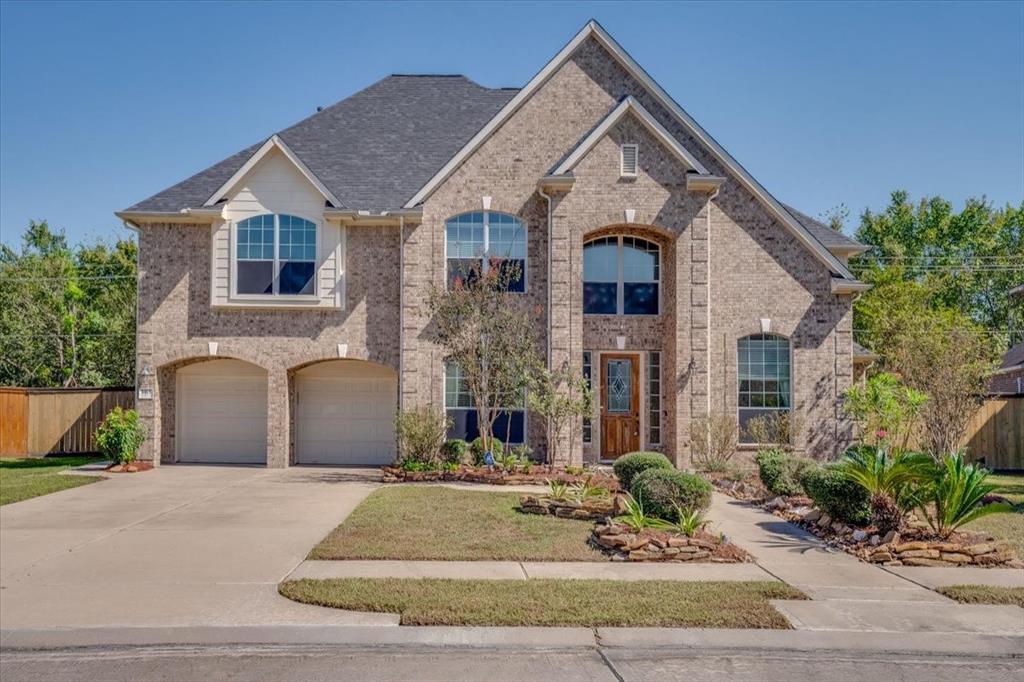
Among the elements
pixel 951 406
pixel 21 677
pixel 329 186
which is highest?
pixel 329 186

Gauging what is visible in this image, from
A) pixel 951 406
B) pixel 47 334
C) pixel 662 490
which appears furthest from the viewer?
pixel 47 334

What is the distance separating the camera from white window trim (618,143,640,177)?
18.1 meters

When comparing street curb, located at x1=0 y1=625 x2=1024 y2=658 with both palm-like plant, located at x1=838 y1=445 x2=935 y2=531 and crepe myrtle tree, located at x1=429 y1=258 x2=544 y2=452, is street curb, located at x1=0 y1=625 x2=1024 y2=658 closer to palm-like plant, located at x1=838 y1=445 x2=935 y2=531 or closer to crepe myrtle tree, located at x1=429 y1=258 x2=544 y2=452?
palm-like plant, located at x1=838 y1=445 x2=935 y2=531

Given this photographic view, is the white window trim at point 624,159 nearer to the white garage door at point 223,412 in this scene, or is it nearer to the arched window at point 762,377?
the arched window at point 762,377

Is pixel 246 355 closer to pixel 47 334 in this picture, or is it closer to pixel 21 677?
pixel 21 677

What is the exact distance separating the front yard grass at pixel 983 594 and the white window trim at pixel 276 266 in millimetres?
14647

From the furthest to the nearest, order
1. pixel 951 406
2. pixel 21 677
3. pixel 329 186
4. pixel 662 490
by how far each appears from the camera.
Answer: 1. pixel 329 186
2. pixel 951 406
3. pixel 662 490
4. pixel 21 677

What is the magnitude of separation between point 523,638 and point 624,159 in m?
14.1

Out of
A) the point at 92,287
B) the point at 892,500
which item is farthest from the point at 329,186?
the point at 92,287

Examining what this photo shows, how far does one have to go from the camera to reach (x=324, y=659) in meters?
5.67

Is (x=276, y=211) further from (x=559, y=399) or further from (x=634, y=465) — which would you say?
(x=634, y=465)

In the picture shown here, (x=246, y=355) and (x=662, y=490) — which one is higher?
(x=246, y=355)

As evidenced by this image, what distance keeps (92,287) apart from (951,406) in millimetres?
37772

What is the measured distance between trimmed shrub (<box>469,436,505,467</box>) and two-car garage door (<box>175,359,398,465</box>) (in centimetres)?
334
